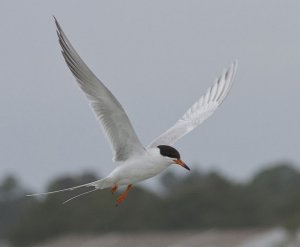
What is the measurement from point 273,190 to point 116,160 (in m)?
54.8

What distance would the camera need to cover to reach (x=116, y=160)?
15.5 meters

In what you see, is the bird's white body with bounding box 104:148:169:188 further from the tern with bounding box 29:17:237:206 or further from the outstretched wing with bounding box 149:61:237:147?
the outstretched wing with bounding box 149:61:237:147

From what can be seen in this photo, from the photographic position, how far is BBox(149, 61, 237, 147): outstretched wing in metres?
17.0

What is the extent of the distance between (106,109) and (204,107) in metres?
3.07

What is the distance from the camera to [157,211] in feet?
193

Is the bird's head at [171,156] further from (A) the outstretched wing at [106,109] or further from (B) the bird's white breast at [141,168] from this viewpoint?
(A) the outstretched wing at [106,109]

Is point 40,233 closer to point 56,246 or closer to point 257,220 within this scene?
point 56,246

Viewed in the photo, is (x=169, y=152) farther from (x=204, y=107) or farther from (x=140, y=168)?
(x=204, y=107)

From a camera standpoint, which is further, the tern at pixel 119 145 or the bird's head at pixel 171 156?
the bird's head at pixel 171 156

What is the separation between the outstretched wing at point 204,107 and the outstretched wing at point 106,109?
4.92 feet

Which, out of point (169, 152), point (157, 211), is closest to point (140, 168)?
point (169, 152)

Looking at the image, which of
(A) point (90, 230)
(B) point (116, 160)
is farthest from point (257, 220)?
(B) point (116, 160)

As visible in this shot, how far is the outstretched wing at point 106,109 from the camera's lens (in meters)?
14.4

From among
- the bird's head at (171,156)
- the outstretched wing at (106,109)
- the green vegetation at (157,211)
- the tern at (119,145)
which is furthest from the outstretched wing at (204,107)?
the green vegetation at (157,211)
